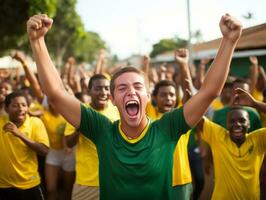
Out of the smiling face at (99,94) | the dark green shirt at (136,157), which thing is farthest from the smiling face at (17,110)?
the dark green shirt at (136,157)

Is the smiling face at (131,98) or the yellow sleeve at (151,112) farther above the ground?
the smiling face at (131,98)

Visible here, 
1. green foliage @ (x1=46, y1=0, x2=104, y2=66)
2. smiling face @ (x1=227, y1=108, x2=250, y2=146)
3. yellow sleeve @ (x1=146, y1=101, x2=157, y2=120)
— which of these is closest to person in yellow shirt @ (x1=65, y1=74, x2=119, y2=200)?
yellow sleeve @ (x1=146, y1=101, x2=157, y2=120)

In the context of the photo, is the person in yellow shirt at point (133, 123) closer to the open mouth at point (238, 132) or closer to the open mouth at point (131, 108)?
the open mouth at point (131, 108)

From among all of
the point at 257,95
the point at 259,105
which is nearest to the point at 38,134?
the point at 259,105

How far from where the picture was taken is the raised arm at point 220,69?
2.02 metres

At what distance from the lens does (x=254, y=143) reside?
358 centimetres

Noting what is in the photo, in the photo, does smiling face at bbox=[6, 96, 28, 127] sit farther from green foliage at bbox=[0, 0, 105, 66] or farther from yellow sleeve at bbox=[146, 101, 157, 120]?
Answer: green foliage at bbox=[0, 0, 105, 66]

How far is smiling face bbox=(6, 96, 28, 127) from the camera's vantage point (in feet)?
13.2

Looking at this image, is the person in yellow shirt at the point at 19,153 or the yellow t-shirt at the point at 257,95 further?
the yellow t-shirt at the point at 257,95

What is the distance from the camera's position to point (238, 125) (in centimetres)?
373

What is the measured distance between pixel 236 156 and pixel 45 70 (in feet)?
7.25

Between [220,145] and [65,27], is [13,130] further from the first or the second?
[65,27]

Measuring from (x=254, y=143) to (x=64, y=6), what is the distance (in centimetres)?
2999

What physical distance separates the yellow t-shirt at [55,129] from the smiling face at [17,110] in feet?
3.48
